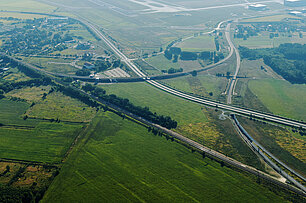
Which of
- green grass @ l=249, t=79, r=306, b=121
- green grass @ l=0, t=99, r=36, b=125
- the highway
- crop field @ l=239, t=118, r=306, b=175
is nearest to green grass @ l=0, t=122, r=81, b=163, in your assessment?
green grass @ l=0, t=99, r=36, b=125

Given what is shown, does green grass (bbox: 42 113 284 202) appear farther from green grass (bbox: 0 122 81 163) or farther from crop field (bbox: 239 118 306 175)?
crop field (bbox: 239 118 306 175)

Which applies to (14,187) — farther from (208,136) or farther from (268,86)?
(268,86)

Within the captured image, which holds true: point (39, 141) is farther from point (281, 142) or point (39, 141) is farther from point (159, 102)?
point (281, 142)

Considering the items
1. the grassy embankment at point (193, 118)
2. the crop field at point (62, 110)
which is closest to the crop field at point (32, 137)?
the crop field at point (62, 110)

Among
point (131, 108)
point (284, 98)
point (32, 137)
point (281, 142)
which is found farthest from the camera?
point (284, 98)

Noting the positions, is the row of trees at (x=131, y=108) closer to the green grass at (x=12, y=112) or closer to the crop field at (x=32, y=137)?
the crop field at (x=32, y=137)

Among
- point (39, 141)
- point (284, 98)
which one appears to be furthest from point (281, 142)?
point (39, 141)

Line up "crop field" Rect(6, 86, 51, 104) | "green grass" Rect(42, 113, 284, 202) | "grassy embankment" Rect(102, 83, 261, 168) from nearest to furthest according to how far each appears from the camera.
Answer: "green grass" Rect(42, 113, 284, 202)
"grassy embankment" Rect(102, 83, 261, 168)
"crop field" Rect(6, 86, 51, 104)
